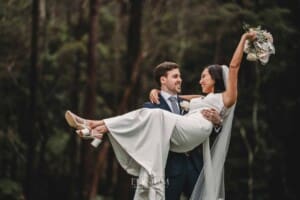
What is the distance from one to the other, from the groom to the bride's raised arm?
0.17 metres

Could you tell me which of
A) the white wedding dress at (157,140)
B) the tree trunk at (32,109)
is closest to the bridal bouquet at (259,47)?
the white wedding dress at (157,140)

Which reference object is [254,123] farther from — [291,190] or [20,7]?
[20,7]

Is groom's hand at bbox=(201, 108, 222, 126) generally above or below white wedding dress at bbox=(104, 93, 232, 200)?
above

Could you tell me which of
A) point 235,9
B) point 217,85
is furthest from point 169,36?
point 217,85

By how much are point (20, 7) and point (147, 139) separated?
40.6 feet

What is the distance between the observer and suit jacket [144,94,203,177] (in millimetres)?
6059

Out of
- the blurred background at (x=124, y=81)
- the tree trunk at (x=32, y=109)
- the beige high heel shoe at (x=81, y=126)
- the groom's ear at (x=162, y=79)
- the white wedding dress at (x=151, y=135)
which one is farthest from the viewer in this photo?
the blurred background at (x=124, y=81)

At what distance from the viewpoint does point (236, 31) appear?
739 inches

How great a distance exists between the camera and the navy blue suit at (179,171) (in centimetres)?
606

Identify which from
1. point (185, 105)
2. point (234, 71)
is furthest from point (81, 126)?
point (234, 71)

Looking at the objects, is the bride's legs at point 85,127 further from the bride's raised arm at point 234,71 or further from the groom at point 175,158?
the bride's raised arm at point 234,71

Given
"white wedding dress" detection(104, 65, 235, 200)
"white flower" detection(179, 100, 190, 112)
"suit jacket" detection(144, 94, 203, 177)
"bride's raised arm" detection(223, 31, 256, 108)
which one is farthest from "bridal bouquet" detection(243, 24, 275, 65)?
"suit jacket" detection(144, 94, 203, 177)

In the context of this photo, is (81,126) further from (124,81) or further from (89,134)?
(124,81)

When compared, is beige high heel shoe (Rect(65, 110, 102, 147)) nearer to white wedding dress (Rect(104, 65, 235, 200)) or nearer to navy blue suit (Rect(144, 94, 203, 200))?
white wedding dress (Rect(104, 65, 235, 200))
